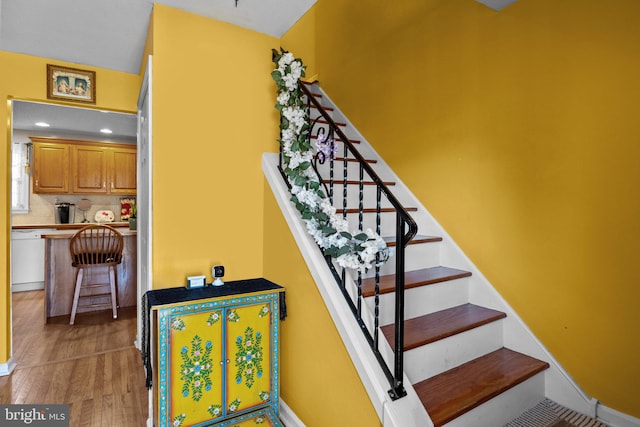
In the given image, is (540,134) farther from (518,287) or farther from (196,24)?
(196,24)

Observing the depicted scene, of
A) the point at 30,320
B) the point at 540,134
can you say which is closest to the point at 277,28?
the point at 540,134

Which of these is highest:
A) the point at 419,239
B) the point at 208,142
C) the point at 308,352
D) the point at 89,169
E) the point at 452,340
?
the point at 89,169

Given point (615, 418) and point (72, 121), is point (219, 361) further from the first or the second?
point (72, 121)

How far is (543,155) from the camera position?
1.99 metres

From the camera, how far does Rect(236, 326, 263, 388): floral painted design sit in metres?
2.16

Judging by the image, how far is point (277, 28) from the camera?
2725 mm

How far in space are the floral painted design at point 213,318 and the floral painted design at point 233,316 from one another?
6cm

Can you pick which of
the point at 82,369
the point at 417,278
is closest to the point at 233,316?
the point at 417,278

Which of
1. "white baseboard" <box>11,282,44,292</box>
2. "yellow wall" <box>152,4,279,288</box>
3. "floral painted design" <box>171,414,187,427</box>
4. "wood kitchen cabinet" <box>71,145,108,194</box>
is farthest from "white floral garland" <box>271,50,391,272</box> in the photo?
"white baseboard" <box>11,282,44,292</box>

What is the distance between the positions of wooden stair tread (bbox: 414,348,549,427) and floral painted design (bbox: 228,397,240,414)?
1110 millimetres

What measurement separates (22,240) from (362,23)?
632 centimetres

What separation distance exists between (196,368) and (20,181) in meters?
6.04

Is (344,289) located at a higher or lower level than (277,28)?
lower

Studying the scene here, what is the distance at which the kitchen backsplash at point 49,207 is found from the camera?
19.6ft
